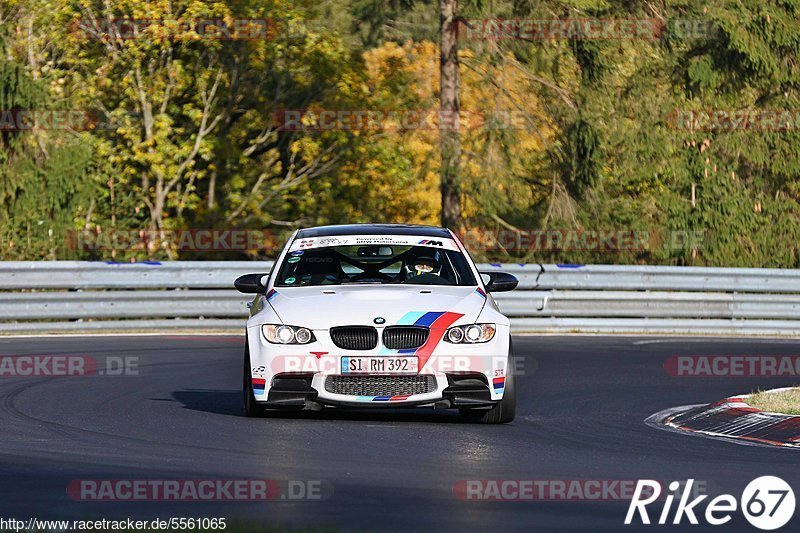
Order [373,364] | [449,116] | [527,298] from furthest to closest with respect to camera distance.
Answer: [449,116] → [527,298] → [373,364]

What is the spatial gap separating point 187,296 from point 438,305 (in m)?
11.0

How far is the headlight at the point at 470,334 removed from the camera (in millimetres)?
10727

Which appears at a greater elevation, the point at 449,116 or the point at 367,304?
the point at 449,116

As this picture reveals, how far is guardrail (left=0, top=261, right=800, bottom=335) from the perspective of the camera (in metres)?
21.0

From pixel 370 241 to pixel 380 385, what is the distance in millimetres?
1786

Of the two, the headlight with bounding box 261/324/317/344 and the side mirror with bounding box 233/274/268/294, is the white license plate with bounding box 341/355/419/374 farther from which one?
the side mirror with bounding box 233/274/268/294

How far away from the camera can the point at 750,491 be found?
26.0ft

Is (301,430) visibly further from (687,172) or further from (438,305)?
(687,172)

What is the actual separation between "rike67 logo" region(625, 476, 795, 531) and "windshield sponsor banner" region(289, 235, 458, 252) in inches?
167

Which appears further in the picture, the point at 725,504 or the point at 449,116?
the point at 449,116

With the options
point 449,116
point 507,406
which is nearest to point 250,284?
point 507,406

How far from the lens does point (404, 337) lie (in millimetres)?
10664

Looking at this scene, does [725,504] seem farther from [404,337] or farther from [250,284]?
[250,284]

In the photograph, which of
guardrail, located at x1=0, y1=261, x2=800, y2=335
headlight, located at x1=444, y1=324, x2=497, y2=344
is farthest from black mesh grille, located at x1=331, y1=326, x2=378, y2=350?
guardrail, located at x1=0, y1=261, x2=800, y2=335
